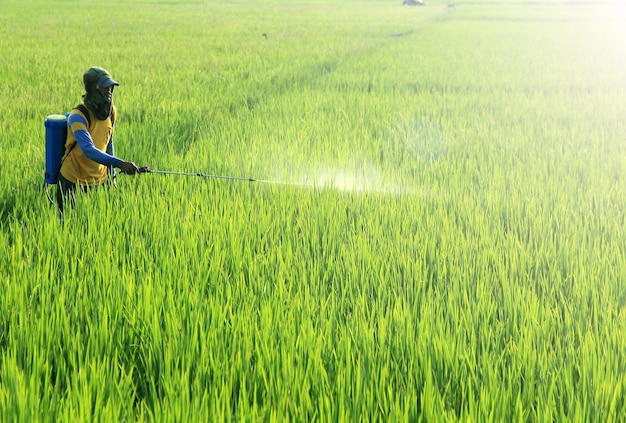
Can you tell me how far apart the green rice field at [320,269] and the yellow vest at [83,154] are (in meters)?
0.13

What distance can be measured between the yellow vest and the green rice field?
0.44 feet

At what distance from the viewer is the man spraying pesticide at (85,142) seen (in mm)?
2787

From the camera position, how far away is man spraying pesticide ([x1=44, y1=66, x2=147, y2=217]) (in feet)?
9.14

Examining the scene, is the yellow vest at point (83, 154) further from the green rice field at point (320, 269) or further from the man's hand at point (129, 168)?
the man's hand at point (129, 168)

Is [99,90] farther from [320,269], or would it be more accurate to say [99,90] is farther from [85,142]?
[320,269]

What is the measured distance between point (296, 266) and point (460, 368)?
0.82 meters

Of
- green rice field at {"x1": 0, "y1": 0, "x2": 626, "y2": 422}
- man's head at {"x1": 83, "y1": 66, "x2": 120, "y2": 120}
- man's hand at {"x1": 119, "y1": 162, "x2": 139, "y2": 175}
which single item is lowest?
green rice field at {"x1": 0, "y1": 0, "x2": 626, "y2": 422}

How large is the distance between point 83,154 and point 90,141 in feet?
0.51

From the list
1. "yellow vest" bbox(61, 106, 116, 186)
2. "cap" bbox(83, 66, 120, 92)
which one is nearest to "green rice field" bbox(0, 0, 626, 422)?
"yellow vest" bbox(61, 106, 116, 186)

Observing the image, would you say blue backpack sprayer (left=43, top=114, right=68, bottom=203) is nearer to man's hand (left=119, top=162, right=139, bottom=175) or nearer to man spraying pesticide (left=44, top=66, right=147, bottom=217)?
man spraying pesticide (left=44, top=66, right=147, bottom=217)

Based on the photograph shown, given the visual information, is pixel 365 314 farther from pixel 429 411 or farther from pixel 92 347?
pixel 92 347

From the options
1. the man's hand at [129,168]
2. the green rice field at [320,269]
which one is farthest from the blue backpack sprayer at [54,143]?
the man's hand at [129,168]

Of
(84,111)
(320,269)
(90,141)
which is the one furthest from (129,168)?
(320,269)

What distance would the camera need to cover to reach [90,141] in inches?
111
